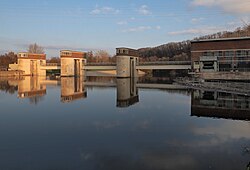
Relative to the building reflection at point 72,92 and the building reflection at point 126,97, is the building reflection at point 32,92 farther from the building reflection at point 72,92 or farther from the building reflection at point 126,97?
the building reflection at point 126,97

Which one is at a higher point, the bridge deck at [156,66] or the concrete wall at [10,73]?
the bridge deck at [156,66]

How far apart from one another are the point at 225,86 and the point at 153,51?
291 feet

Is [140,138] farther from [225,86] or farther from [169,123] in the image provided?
[225,86]

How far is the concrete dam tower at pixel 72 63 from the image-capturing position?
61.9m

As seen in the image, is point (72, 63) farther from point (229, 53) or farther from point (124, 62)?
point (229, 53)

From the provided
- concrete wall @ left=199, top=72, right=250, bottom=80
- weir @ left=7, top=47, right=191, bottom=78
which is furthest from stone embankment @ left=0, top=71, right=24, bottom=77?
concrete wall @ left=199, top=72, right=250, bottom=80

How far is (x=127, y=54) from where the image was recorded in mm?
52750

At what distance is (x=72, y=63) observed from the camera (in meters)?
63.3

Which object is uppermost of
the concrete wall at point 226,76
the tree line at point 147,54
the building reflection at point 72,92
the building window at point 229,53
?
the tree line at point 147,54

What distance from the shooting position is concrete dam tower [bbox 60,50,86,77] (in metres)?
61.9

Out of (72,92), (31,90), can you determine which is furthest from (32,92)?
(72,92)

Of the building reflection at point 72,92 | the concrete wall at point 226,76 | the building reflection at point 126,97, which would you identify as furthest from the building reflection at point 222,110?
the concrete wall at point 226,76

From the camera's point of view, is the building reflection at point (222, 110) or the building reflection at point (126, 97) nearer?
the building reflection at point (222, 110)

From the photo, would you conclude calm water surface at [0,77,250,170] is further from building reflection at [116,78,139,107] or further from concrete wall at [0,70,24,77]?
concrete wall at [0,70,24,77]
